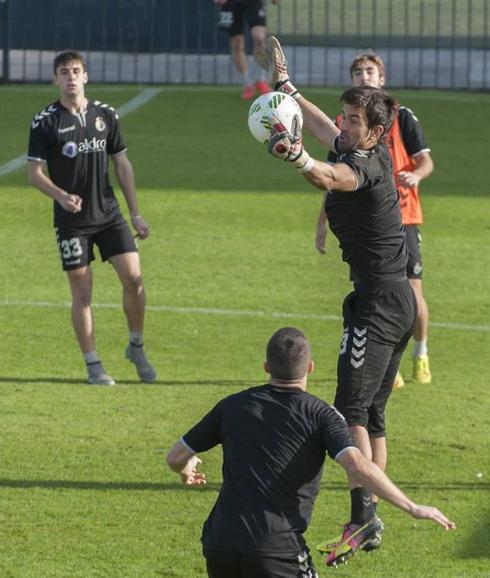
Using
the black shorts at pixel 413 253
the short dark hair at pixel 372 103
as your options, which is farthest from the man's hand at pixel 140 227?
the short dark hair at pixel 372 103

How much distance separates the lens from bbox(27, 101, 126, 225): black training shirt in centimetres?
1165

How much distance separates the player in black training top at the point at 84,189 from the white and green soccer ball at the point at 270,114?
4089 millimetres

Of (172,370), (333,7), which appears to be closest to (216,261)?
(172,370)

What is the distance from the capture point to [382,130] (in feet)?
25.9

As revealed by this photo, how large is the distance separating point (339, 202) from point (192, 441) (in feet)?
6.74

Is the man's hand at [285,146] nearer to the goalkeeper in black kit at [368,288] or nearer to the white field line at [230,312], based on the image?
the goalkeeper in black kit at [368,288]

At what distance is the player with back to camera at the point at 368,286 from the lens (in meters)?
7.82

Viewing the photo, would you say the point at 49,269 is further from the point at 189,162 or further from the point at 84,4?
the point at 84,4

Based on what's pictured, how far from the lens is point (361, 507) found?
8039 millimetres

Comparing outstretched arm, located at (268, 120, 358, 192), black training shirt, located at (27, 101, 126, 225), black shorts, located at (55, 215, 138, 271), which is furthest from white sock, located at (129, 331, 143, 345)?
outstretched arm, located at (268, 120, 358, 192)

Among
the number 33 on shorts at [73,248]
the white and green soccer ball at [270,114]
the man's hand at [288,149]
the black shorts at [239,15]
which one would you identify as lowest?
the number 33 on shorts at [73,248]

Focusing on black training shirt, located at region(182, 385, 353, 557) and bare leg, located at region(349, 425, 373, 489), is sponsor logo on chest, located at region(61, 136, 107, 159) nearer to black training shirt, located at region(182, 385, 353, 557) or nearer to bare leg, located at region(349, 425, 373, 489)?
bare leg, located at region(349, 425, 373, 489)

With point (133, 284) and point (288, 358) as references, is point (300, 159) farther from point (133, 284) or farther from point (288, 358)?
point (133, 284)

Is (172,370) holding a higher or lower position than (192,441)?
lower
